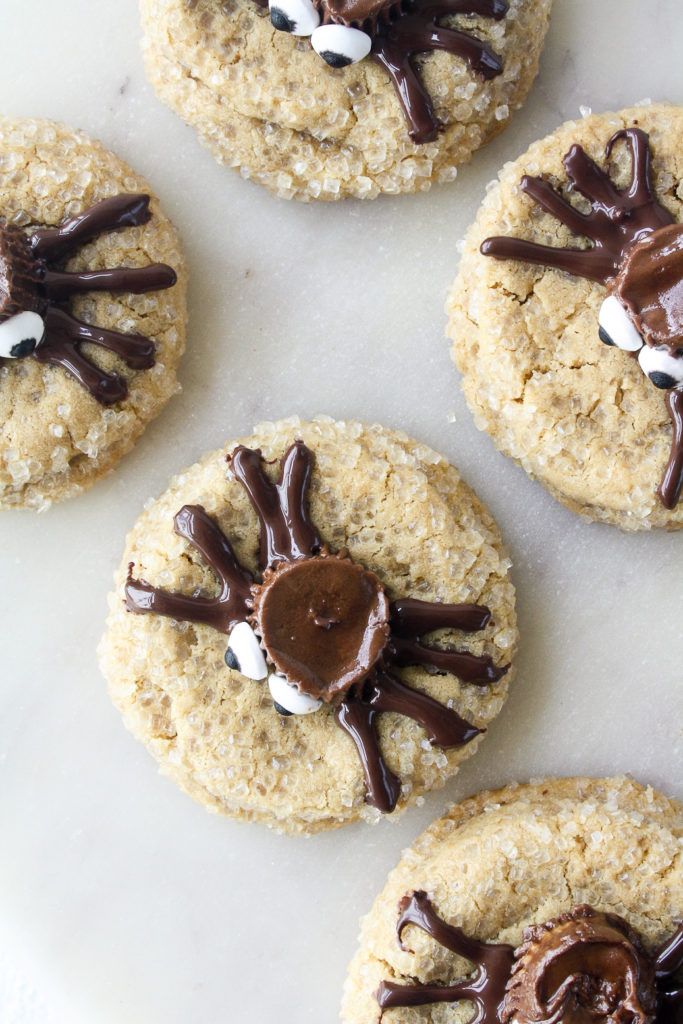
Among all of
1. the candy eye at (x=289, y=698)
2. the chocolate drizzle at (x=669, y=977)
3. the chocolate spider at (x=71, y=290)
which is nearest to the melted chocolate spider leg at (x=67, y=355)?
the chocolate spider at (x=71, y=290)

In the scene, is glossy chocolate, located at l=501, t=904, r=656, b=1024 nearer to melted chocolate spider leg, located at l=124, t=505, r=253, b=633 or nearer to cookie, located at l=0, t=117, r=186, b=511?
melted chocolate spider leg, located at l=124, t=505, r=253, b=633

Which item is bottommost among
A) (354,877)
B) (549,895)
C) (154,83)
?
(354,877)

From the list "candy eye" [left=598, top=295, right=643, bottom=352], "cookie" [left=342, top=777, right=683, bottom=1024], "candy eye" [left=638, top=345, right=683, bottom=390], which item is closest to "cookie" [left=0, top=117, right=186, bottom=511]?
"candy eye" [left=598, top=295, right=643, bottom=352]

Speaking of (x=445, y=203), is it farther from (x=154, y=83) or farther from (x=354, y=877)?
(x=354, y=877)

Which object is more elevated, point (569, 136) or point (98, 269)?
point (569, 136)

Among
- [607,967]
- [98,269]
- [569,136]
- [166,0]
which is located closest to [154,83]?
[166,0]

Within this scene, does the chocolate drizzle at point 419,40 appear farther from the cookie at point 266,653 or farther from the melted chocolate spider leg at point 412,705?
the melted chocolate spider leg at point 412,705
